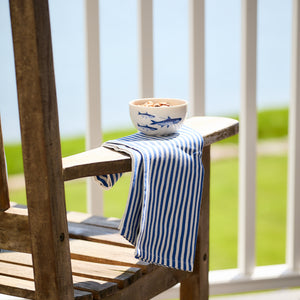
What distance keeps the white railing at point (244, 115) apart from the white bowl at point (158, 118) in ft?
1.85

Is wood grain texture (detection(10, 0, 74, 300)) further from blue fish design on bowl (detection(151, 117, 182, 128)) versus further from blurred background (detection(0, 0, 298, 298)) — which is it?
blurred background (detection(0, 0, 298, 298))

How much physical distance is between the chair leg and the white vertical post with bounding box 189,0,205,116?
497mm

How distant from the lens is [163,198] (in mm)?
1132

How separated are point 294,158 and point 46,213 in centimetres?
121

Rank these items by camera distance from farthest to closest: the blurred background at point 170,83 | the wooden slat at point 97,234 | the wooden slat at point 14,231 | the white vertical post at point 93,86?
the blurred background at point 170,83, the white vertical post at point 93,86, the wooden slat at point 97,234, the wooden slat at point 14,231

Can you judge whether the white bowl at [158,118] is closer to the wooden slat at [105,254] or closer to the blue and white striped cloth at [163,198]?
the blue and white striped cloth at [163,198]

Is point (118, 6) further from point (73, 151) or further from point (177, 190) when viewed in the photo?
point (177, 190)

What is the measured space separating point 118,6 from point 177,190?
596 centimetres

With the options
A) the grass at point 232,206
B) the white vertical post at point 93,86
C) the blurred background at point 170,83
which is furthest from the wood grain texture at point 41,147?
the blurred background at point 170,83

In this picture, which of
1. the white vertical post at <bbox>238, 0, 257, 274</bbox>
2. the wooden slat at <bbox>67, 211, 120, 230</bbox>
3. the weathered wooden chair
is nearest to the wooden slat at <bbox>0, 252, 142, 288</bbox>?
the weathered wooden chair

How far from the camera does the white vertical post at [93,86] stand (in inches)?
68.7

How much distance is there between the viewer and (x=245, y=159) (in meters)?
1.95

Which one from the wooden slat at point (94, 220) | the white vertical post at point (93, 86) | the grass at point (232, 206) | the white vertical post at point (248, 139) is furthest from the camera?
the grass at point (232, 206)

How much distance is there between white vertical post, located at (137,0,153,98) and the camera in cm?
178
